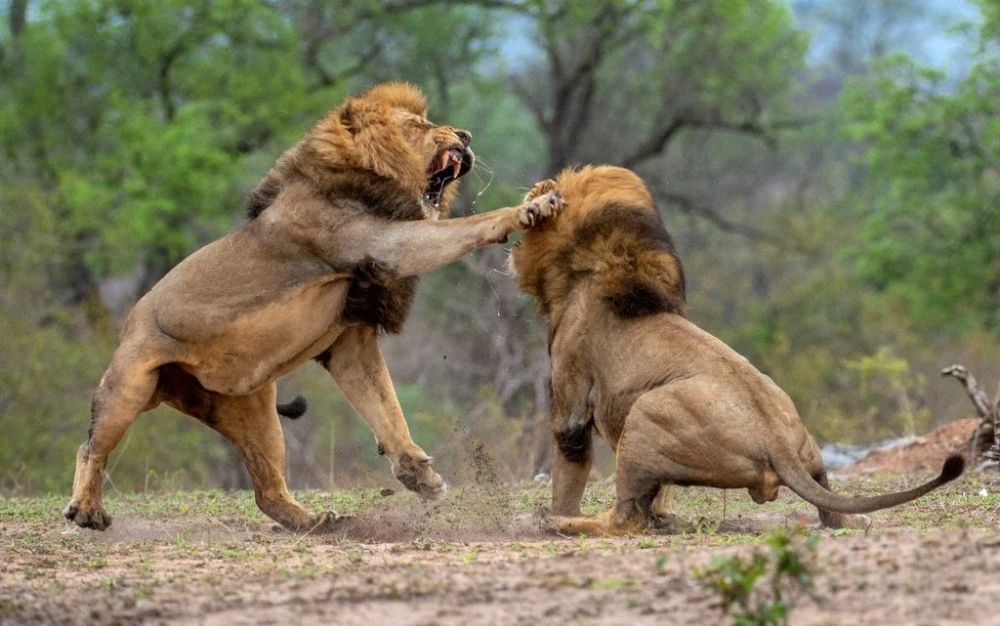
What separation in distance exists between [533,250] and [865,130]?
16354 millimetres

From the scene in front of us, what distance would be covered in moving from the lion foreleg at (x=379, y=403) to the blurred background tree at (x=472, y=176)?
8299mm

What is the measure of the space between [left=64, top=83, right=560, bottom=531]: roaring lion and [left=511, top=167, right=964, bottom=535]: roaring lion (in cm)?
28

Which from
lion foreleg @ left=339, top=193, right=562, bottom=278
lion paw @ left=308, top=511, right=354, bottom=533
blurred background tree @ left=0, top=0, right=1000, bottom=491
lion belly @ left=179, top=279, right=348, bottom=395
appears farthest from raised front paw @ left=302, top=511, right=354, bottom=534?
blurred background tree @ left=0, top=0, right=1000, bottom=491

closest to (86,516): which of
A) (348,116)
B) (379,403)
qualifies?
(379,403)

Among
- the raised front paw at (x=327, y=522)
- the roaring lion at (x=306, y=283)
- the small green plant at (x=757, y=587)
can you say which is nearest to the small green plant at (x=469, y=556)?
the small green plant at (x=757, y=587)

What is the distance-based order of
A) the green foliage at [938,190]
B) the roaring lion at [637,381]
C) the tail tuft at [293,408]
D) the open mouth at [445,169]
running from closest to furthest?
the roaring lion at [637,381] < the open mouth at [445,169] < the tail tuft at [293,408] < the green foliage at [938,190]

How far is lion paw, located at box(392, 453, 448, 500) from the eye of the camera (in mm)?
7387

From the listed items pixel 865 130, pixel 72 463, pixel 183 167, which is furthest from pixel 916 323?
pixel 72 463

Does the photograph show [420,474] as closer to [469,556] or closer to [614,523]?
[614,523]

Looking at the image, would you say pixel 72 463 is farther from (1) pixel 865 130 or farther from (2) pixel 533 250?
(1) pixel 865 130

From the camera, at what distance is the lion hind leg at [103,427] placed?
279 inches

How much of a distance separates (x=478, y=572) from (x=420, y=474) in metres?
2.34

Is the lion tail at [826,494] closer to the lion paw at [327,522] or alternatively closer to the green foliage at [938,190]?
the lion paw at [327,522]

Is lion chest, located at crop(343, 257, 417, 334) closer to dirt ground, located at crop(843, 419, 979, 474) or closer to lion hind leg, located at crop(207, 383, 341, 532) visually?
lion hind leg, located at crop(207, 383, 341, 532)
